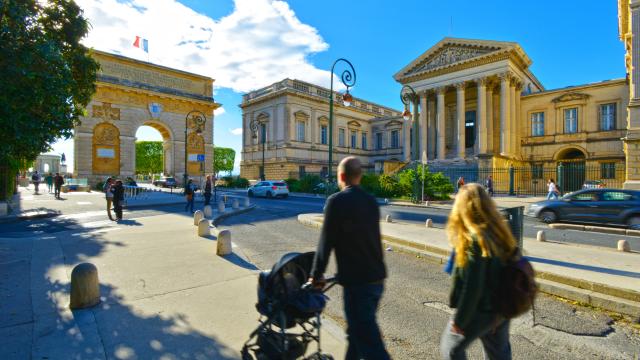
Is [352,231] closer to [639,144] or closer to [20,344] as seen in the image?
[20,344]

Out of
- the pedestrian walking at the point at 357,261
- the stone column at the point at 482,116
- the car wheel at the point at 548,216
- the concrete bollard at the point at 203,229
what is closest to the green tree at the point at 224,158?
the stone column at the point at 482,116

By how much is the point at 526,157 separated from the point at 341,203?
40.3m

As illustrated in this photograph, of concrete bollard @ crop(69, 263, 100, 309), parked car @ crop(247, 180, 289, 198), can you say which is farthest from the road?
parked car @ crop(247, 180, 289, 198)

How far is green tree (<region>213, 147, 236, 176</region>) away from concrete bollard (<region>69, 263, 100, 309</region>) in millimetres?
68233

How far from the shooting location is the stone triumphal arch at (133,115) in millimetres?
29797

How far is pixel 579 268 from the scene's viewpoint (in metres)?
5.76

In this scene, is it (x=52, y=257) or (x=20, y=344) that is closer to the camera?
(x=20, y=344)

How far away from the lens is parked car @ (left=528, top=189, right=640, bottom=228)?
1084 cm

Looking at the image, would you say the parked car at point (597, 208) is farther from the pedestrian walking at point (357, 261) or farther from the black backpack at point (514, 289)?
the pedestrian walking at point (357, 261)

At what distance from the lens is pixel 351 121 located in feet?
167

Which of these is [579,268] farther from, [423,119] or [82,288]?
[423,119]

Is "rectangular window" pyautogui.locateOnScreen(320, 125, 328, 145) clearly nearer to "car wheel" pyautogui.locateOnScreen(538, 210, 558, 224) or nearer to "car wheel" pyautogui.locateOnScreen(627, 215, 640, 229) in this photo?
"car wheel" pyautogui.locateOnScreen(538, 210, 558, 224)

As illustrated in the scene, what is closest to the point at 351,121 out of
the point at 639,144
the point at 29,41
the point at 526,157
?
the point at 526,157

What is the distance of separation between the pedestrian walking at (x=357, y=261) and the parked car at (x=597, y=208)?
41.5 ft
